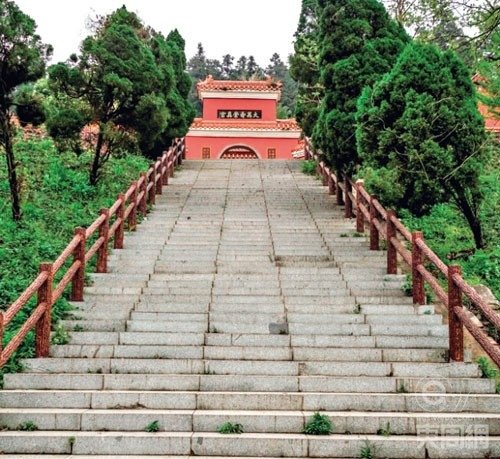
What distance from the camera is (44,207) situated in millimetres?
11422

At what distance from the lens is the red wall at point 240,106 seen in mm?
30016

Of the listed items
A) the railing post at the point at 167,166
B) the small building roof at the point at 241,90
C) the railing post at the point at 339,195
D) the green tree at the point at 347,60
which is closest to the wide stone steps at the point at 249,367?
the green tree at the point at 347,60

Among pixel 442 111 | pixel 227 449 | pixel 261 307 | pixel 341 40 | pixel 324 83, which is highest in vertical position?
pixel 341 40

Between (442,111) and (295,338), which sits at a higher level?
(442,111)

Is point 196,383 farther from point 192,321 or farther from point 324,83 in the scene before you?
point 324,83

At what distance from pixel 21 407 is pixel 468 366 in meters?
4.37

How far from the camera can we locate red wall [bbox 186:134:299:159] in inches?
1127

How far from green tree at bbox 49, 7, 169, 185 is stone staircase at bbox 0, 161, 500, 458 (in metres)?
4.78

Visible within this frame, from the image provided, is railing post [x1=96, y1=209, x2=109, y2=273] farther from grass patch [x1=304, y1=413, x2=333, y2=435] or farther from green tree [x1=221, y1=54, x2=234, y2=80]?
green tree [x1=221, y1=54, x2=234, y2=80]

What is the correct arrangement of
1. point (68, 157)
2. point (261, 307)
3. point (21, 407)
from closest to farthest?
point (21, 407), point (261, 307), point (68, 157)

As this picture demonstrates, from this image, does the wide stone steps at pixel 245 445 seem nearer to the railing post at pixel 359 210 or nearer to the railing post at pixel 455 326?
the railing post at pixel 455 326

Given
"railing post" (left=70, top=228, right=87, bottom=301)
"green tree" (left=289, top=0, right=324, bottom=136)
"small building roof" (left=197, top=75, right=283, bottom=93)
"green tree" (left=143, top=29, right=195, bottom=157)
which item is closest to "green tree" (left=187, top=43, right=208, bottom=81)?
"small building roof" (left=197, top=75, right=283, bottom=93)

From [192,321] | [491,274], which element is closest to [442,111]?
[491,274]

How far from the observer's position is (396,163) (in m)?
8.67
